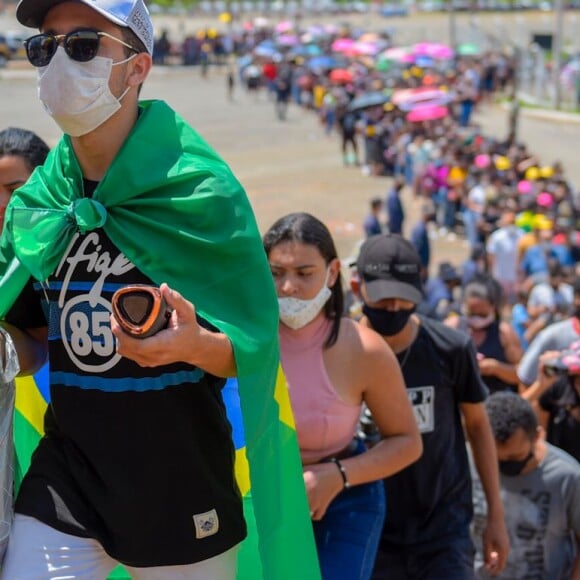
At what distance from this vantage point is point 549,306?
10.8 m

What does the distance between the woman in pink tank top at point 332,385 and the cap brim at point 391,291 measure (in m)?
0.49

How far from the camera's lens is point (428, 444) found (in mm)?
4391

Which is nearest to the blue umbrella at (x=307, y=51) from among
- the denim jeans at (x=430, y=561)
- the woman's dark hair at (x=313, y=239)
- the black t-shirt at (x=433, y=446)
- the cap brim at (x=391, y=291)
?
the cap brim at (x=391, y=291)

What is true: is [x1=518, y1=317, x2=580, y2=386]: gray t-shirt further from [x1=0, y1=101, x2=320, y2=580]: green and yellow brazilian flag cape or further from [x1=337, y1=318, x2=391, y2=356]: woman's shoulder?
[x1=0, y1=101, x2=320, y2=580]: green and yellow brazilian flag cape

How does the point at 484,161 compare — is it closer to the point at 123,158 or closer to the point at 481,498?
the point at 481,498

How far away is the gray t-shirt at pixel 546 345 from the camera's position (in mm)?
7398

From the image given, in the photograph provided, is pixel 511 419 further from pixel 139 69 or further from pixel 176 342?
pixel 176 342

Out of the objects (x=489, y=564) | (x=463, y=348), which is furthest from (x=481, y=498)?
(x=463, y=348)

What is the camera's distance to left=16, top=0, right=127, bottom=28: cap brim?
2.91m

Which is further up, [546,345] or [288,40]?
[546,345]

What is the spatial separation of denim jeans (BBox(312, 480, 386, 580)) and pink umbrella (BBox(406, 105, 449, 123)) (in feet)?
88.5

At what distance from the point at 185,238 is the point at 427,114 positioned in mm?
28378

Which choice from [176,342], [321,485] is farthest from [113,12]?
[321,485]

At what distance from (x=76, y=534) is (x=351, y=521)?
1.20m
